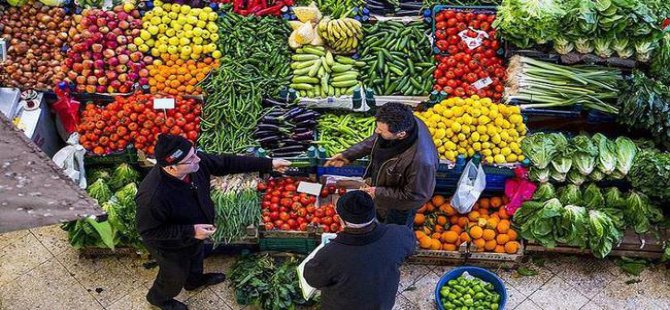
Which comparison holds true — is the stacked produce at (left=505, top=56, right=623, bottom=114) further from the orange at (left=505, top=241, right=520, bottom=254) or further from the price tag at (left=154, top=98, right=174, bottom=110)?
the price tag at (left=154, top=98, right=174, bottom=110)

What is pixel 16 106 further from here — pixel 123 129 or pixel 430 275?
pixel 430 275

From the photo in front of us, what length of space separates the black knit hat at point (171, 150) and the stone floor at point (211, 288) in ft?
6.51

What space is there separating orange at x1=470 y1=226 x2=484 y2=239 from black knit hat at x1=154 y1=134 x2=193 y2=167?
279 centimetres

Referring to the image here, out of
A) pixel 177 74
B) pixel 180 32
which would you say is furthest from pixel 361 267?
pixel 180 32

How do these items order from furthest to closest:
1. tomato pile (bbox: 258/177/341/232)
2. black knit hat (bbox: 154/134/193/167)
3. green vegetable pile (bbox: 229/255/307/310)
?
tomato pile (bbox: 258/177/341/232) < green vegetable pile (bbox: 229/255/307/310) < black knit hat (bbox: 154/134/193/167)

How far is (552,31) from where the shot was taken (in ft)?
19.4

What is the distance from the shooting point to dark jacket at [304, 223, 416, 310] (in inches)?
140

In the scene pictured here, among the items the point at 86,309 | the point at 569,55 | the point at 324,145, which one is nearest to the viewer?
the point at 86,309

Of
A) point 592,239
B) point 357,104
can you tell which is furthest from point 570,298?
point 357,104

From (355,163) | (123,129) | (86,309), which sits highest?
(123,129)

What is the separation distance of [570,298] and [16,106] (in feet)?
18.3

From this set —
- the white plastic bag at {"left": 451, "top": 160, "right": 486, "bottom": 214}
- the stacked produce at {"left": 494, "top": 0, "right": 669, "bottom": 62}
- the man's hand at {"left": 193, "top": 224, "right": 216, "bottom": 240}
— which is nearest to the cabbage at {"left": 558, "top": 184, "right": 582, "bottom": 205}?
the white plastic bag at {"left": 451, "top": 160, "right": 486, "bottom": 214}

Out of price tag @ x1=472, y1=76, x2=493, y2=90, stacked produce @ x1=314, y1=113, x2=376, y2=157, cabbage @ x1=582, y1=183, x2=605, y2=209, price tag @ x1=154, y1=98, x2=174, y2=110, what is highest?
price tag @ x1=154, y1=98, x2=174, y2=110

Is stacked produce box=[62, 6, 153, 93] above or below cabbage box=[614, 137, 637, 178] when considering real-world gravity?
above
